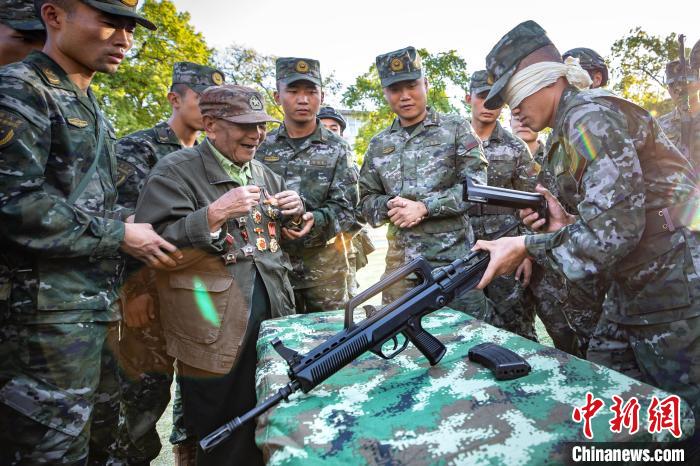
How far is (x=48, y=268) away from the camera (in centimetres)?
191

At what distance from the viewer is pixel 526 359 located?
1.69m

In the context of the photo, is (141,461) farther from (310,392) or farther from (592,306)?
(592,306)

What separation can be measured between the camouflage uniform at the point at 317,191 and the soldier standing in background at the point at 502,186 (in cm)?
125

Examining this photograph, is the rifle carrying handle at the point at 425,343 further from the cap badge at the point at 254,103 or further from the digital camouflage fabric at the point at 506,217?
the digital camouflage fabric at the point at 506,217

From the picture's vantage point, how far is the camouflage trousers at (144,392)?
2854 millimetres

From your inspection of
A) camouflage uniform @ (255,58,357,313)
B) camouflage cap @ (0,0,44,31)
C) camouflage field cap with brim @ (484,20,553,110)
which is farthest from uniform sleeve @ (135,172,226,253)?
camouflage field cap with brim @ (484,20,553,110)

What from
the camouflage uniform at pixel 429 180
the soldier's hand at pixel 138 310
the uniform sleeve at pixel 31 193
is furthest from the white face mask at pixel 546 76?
the soldier's hand at pixel 138 310

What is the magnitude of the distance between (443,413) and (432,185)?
2.44 meters

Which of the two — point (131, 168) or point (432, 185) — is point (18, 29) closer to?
point (131, 168)

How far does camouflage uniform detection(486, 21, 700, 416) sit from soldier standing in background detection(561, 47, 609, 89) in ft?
9.60

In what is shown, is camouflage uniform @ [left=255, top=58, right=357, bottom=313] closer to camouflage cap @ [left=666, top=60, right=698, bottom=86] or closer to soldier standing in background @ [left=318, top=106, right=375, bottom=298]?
→ soldier standing in background @ [left=318, top=106, right=375, bottom=298]

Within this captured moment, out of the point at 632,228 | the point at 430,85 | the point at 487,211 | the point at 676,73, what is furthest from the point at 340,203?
the point at 430,85

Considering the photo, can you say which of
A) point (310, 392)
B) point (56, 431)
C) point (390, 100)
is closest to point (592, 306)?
point (310, 392)

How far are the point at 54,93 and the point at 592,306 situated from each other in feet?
10.4
